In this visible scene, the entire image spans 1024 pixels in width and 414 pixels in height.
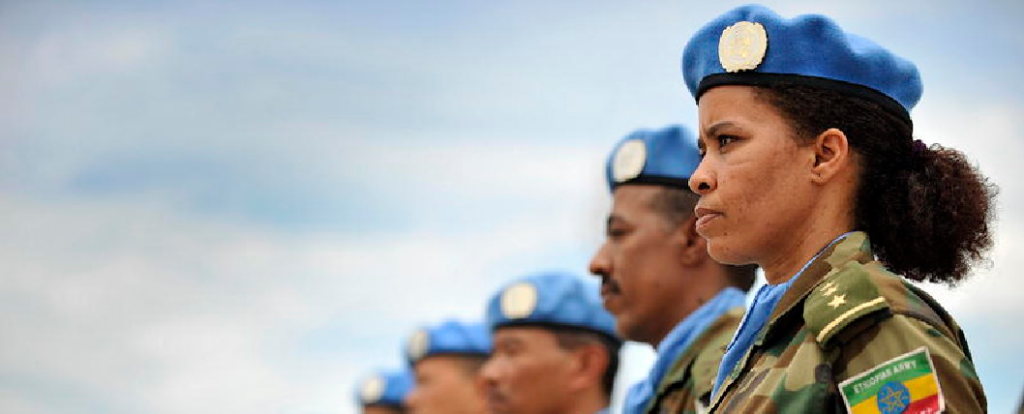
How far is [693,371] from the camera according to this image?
4.75 m

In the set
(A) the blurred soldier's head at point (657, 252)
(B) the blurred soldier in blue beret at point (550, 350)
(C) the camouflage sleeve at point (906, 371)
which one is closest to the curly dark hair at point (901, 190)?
(C) the camouflage sleeve at point (906, 371)

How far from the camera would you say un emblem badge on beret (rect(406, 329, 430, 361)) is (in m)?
9.90

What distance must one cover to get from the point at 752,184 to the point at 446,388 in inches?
255

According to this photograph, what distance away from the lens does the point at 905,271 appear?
3387 mm

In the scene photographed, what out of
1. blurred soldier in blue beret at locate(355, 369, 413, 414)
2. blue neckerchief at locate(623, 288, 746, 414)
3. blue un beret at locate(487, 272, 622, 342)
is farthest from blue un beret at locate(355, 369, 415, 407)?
blue neckerchief at locate(623, 288, 746, 414)

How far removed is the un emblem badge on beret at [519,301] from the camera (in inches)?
295

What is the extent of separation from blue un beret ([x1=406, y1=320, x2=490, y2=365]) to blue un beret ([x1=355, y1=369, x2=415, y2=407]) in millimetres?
1902

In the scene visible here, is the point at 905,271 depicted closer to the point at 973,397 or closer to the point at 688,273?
the point at 973,397

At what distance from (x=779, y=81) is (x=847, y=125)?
19 centimetres

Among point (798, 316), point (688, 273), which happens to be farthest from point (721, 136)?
point (688, 273)

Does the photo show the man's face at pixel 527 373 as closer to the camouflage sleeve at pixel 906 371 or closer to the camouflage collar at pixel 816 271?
the camouflage collar at pixel 816 271

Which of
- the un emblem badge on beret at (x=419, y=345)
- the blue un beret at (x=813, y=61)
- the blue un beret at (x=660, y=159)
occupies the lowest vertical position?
the blue un beret at (x=813, y=61)

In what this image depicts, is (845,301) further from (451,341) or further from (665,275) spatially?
(451,341)

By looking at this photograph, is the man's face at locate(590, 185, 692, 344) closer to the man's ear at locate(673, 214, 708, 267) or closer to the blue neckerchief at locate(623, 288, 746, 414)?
the man's ear at locate(673, 214, 708, 267)
